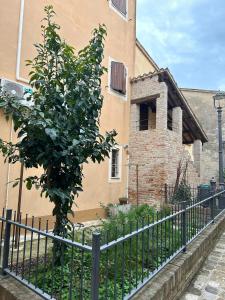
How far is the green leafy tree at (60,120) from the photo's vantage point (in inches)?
122

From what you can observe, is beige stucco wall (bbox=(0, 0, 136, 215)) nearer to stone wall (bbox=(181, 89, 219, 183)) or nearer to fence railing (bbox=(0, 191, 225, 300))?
fence railing (bbox=(0, 191, 225, 300))

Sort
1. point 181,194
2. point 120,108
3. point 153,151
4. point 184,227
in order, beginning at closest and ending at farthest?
point 184,227, point 181,194, point 153,151, point 120,108

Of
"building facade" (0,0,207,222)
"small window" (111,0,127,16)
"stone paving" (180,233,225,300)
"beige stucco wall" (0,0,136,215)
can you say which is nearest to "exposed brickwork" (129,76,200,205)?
"building facade" (0,0,207,222)

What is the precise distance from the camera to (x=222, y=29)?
45.0ft

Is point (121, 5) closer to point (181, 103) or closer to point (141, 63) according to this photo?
point (141, 63)

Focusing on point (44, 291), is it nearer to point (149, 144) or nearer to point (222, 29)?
point (149, 144)

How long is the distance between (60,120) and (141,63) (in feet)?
34.3

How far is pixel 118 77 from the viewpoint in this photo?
32.4 ft

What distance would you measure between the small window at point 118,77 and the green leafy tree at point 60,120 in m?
6.03

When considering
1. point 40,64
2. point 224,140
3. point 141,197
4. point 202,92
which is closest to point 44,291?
point 40,64

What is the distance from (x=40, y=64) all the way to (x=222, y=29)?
13.3m

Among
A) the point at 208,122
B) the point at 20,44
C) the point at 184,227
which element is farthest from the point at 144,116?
the point at 208,122

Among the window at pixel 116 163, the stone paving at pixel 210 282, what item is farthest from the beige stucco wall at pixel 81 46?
the stone paving at pixel 210 282

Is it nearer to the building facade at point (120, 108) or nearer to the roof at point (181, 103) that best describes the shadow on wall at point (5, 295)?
the building facade at point (120, 108)
